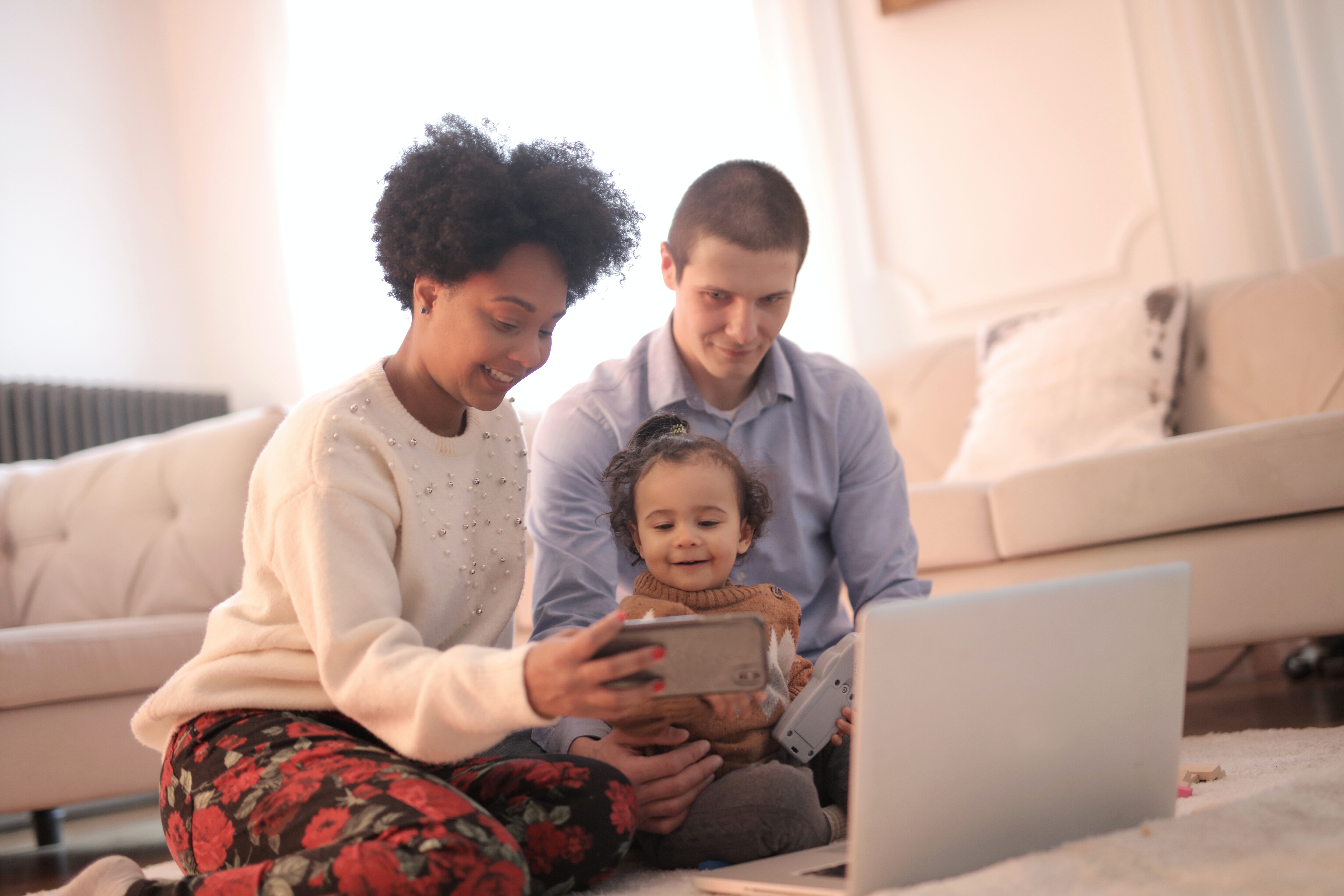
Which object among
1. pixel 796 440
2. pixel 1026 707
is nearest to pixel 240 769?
pixel 1026 707

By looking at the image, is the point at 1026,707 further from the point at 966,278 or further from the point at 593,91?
the point at 593,91

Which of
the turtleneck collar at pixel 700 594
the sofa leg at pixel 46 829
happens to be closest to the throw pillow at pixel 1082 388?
the turtleneck collar at pixel 700 594

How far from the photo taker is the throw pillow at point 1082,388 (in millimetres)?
2145

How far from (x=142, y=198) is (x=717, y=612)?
3.68 meters

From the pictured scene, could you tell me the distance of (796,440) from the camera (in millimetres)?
Result: 1507

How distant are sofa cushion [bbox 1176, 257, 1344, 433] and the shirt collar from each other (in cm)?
104

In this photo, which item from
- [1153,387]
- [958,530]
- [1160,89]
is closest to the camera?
[958,530]

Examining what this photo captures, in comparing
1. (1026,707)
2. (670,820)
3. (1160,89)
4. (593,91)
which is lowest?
(670,820)

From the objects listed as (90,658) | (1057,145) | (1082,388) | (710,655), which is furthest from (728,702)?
(1057,145)

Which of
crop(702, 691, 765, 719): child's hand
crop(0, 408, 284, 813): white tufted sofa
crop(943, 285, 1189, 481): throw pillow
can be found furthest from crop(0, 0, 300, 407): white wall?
crop(702, 691, 765, 719): child's hand

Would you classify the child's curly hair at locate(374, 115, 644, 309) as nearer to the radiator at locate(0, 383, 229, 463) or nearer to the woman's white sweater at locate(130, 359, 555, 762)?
the woman's white sweater at locate(130, 359, 555, 762)

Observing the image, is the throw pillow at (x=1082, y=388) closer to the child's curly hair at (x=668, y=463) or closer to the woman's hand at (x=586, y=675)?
the child's curly hair at (x=668, y=463)

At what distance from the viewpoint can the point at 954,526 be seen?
192 cm

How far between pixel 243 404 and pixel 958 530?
311cm
